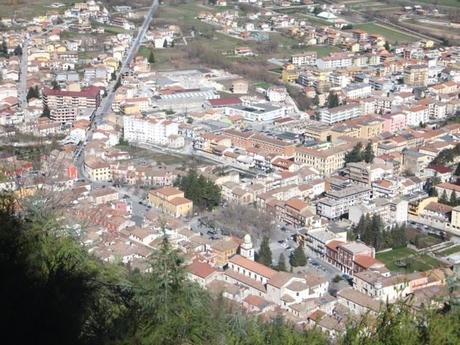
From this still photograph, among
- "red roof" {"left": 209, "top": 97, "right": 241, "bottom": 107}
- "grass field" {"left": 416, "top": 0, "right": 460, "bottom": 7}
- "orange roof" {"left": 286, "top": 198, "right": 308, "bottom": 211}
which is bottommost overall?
"red roof" {"left": 209, "top": 97, "right": 241, "bottom": 107}

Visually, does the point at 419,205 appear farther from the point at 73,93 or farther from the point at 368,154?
the point at 73,93

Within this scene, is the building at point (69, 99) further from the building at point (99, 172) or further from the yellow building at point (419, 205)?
the yellow building at point (419, 205)

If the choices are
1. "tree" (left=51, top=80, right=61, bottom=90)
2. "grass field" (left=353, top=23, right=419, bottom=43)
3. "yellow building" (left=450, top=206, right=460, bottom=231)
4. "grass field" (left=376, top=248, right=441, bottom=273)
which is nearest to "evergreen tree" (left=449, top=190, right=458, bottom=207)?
"yellow building" (left=450, top=206, right=460, bottom=231)

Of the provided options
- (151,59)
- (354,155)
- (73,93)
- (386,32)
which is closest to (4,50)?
(151,59)

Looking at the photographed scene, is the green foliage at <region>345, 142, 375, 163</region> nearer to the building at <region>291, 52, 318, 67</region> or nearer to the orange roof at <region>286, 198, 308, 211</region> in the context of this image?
the orange roof at <region>286, 198, 308, 211</region>

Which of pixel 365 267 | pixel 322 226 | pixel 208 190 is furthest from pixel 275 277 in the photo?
pixel 208 190
